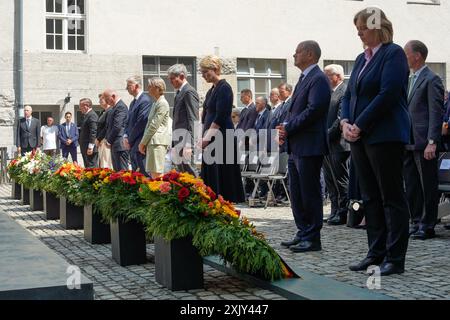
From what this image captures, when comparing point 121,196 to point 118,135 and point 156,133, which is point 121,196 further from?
point 118,135

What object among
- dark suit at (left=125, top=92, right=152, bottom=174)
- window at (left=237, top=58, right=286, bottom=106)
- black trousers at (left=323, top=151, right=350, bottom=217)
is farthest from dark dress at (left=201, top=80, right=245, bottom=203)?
window at (left=237, top=58, right=286, bottom=106)

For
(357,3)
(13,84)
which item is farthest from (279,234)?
→ (357,3)

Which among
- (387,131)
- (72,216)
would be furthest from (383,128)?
(72,216)

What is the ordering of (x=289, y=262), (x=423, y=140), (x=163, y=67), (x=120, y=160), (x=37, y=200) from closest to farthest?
(x=289, y=262)
(x=423, y=140)
(x=120, y=160)
(x=37, y=200)
(x=163, y=67)

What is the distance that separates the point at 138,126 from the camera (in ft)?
32.6

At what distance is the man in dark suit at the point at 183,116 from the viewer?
849 centimetres

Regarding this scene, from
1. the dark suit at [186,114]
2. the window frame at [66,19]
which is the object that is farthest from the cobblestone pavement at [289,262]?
the window frame at [66,19]

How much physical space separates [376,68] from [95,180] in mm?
3431

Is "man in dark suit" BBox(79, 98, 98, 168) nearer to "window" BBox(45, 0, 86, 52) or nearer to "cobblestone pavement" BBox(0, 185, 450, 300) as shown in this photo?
"cobblestone pavement" BBox(0, 185, 450, 300)

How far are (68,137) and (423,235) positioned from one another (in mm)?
14692

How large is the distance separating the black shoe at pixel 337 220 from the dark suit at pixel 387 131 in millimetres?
3472

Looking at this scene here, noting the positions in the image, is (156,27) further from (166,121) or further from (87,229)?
(87,229)

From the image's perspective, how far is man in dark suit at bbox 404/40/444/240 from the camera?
752cm

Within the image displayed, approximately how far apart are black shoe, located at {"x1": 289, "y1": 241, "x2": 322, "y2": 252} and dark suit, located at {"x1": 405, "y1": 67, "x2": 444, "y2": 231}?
4.94 feet
